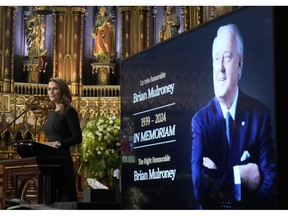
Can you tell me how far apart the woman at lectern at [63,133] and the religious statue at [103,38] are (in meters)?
10.1

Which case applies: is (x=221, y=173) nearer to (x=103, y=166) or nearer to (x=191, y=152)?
(x=191, y=152)

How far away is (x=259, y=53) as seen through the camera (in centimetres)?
295

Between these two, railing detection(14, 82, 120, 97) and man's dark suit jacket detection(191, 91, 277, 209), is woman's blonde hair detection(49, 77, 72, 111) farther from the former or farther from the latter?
railing detection(14, 82, 120, 97)

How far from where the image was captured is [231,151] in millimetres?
3232

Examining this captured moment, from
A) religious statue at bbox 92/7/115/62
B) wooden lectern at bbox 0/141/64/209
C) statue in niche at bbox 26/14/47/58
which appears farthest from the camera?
religious statue at bbox 92/7/115/62

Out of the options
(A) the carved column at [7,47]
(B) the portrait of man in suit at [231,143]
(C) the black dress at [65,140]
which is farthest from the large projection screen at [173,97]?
(A) the carved column at [7,47]

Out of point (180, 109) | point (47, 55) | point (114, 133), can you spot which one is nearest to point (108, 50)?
point (47, 55)

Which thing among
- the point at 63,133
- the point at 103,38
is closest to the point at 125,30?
the point at 103,38

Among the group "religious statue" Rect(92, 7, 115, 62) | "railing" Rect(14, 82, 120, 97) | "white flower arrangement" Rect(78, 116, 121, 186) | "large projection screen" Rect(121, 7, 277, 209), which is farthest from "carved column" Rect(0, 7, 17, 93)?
"large projection screen" Rect(121, 7, 277, 209)

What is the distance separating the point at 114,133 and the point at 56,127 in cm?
178

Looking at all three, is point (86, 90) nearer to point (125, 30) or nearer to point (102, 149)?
point (125, 30)

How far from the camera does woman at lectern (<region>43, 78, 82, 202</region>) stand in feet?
15.0

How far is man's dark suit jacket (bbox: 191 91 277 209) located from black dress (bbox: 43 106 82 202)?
4.10 ft

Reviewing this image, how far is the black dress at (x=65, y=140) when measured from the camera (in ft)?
15.0
